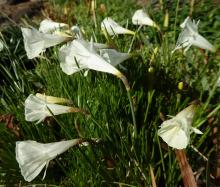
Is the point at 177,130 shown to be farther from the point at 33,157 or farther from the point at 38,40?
the point at 38,40

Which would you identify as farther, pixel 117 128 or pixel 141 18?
pixel 141 18

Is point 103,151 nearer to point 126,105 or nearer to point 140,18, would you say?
point 126,105

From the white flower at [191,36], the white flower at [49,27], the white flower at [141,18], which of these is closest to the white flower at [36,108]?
the white flower at [191,36]

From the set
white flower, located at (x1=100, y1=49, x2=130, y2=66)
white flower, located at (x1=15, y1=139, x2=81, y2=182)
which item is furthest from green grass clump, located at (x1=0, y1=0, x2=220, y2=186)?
A: white flower, located at (x1=100, y1=49, x2=130, y2=66)

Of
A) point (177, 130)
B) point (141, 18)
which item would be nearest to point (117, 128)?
point (177, 130)

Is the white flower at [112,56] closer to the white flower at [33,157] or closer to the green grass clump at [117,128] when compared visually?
the green grass clump at [117,128]

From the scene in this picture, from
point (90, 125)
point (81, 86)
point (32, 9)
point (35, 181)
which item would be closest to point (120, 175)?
point (90, 125)

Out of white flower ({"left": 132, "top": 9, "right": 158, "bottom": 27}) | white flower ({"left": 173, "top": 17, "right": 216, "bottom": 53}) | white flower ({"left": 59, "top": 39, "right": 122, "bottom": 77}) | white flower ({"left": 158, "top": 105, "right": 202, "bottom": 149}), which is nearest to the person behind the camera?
white flower ({"left": 158, "top": 105, "right": 202, "bottom": 149})

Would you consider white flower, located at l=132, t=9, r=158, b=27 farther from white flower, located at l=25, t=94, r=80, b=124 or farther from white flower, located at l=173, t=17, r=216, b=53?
white flower, located at l=25, t=94, r=80, b=124
